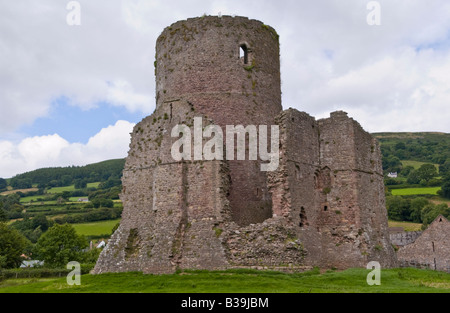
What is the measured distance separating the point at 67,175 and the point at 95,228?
Result: 68.6 m

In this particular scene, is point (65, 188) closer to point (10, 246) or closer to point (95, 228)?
point (95, 228)

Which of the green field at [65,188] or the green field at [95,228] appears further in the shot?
the green field at [65,188]

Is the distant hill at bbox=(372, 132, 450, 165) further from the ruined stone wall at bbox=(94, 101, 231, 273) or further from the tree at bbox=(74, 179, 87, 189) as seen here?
the ruined stone wall at bbox=(94, 101, 231, 273)

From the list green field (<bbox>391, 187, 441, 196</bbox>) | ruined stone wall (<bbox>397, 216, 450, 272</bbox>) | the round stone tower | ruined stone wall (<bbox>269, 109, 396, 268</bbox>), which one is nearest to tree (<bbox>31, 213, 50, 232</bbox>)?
green field (<bbox>391, 187, 441, 196</bbox>)

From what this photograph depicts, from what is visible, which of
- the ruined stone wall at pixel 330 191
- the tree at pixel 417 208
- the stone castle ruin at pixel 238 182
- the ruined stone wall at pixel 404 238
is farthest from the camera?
the tree at pixel 417 208

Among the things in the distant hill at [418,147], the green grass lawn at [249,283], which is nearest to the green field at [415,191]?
the distant hill at [418,147]

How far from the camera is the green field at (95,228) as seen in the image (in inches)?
3148

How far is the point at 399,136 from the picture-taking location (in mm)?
178875

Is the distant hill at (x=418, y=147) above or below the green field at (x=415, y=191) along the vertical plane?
above

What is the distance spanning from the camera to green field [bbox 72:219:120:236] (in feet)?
262

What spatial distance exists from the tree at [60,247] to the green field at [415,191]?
6149 cm

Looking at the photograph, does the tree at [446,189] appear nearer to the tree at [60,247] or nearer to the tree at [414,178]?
the tree at [414,178]

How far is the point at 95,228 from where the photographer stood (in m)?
84.4

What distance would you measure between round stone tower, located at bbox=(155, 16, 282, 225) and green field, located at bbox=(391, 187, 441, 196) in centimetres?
7546
